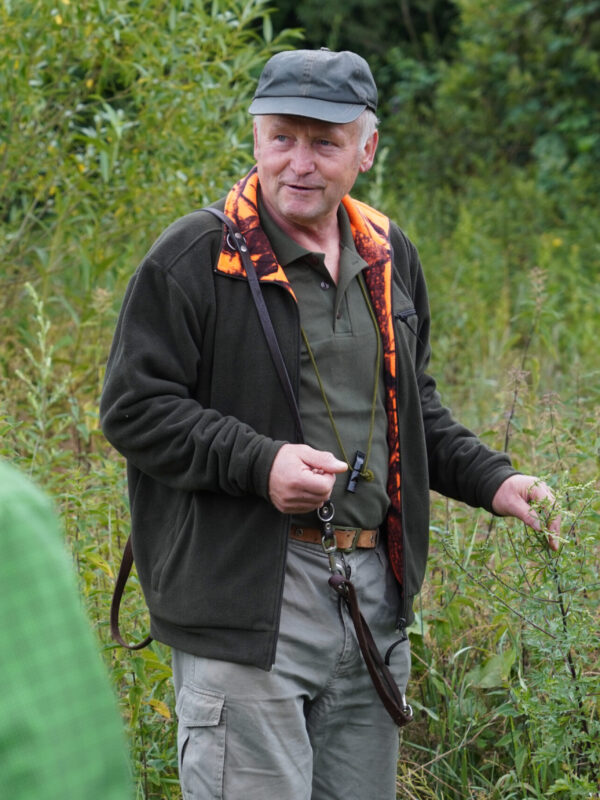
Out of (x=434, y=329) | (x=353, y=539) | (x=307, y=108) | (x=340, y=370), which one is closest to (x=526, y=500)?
(x=353, y=539)

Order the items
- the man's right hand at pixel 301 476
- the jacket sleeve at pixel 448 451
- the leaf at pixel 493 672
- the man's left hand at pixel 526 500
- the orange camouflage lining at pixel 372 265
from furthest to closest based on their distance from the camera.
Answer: the leaf at pixel 493 672, the jacket sleeve at pixel 448 451, the man's left hand at pixel 526 500, the orange camouflage lining at pixel 372 265, the man's right hand at pixel 301 476

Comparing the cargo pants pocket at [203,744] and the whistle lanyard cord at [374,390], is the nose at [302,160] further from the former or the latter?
the cargo pants pocket at [203,744]

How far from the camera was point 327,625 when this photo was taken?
2500 mm

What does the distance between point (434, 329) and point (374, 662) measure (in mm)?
4405

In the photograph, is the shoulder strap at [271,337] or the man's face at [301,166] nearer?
the shoulder strap at [271,337]

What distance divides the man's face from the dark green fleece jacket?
0.57 ft

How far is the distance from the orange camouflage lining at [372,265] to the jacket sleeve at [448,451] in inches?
5.8

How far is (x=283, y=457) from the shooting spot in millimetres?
2244

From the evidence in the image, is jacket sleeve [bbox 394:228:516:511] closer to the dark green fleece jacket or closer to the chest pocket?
the chest pocket

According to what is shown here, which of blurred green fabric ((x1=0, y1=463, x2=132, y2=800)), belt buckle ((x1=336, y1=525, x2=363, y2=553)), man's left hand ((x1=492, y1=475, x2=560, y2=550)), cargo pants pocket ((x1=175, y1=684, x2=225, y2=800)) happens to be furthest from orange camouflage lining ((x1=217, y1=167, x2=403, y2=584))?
blurred green fabric ((x1=0, y1=463, x2=132, y2=800))

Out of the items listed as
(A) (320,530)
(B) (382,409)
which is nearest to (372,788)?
(A) (320,530)

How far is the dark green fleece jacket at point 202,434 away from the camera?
7.63ft

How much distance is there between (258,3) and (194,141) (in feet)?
2.15

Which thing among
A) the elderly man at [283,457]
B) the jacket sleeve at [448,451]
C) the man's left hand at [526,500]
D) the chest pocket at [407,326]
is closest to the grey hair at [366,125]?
the elderly man at [283,457]
